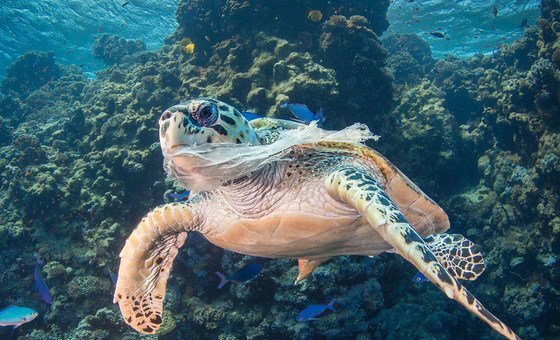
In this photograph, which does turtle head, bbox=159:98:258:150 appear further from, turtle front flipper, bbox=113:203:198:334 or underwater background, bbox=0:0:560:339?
underwater background, bbox=0:0:560:339

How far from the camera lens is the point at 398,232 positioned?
174cm

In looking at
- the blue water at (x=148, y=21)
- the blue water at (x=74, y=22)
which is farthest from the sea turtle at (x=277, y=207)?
the blue water at (x=74, y=22)

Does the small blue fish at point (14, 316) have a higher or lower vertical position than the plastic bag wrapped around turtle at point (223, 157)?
lower

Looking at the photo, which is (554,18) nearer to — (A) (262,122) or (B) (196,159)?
(A) (262,122)

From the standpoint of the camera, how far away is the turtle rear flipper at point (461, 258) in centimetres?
354

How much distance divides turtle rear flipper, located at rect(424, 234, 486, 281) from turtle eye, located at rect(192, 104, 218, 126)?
3.00 meters

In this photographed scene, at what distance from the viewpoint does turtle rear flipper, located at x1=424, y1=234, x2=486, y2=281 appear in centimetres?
354

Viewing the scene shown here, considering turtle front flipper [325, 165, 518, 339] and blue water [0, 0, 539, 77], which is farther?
blue water [0, 0, 539, 77]

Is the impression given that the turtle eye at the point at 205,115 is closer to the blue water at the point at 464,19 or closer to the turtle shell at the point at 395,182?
the turtle shell at the point at 395,182

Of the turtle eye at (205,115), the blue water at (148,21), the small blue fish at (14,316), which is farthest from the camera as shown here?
the blue water at (148,21)

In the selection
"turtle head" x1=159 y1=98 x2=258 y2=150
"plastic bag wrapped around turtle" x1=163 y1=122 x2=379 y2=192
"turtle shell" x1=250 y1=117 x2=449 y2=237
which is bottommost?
"turtle shell" x1=250 y1=117 x2=449 y2=237

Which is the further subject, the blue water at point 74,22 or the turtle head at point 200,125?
the blue water at point 74,22

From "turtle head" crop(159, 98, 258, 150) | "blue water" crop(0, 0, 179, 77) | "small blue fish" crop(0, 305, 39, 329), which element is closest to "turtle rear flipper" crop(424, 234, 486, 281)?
"turtle head" crop(159, 98, 258, 150)

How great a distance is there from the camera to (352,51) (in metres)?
8.34
